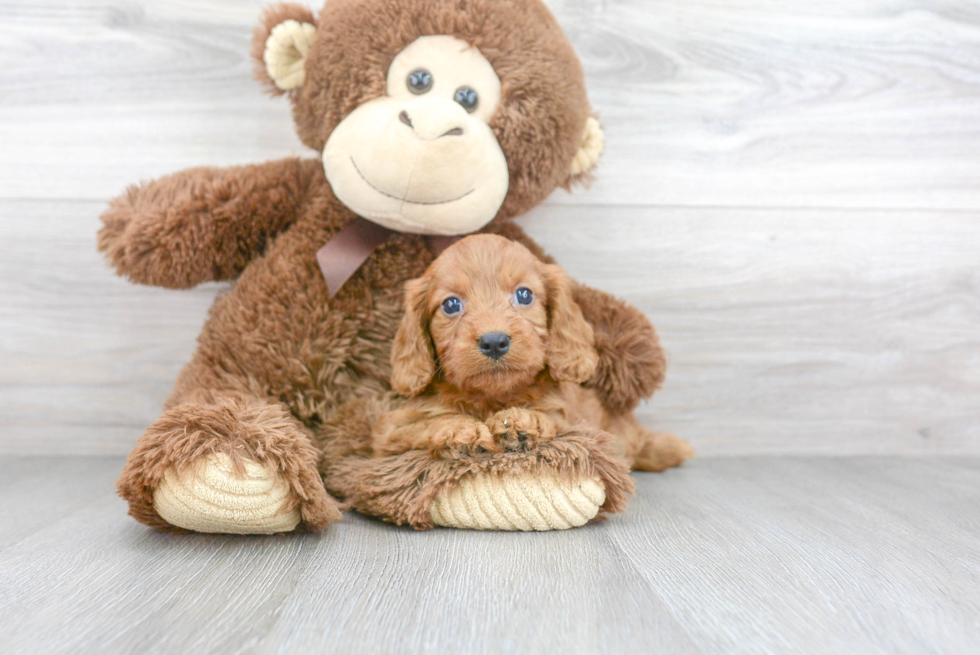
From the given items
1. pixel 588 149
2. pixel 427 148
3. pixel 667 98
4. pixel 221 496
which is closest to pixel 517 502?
pixel 221 496

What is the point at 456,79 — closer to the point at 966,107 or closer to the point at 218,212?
the point at 218,212

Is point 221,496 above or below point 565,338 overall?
below

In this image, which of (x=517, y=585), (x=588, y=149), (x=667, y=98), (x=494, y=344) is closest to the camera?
(x=517, y=585)

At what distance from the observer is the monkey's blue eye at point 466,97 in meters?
0.90

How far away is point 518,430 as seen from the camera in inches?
30.5

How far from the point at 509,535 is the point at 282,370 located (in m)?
0.35

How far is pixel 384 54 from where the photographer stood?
0.90 m

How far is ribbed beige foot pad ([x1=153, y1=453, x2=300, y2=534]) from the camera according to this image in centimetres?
70

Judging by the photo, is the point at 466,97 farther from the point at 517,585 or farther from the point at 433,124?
the point at 517,585

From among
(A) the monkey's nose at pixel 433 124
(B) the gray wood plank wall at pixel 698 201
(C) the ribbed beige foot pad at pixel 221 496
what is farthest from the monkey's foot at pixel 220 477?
(B) the gray wood plank wall at pixel 698 201

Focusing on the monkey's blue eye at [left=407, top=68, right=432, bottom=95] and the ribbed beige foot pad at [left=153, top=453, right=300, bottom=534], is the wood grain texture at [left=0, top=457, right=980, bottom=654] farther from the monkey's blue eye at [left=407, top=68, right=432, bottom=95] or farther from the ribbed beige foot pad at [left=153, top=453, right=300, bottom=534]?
the monkey's blue eye at [left=407, top=68, right=432, bottom=95]

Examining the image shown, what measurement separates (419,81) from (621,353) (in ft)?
1.39

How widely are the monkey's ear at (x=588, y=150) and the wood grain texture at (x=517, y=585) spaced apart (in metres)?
0.45

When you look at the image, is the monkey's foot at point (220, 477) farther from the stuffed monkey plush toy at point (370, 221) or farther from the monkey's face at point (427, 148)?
the monkey's face at point (427, 148)
